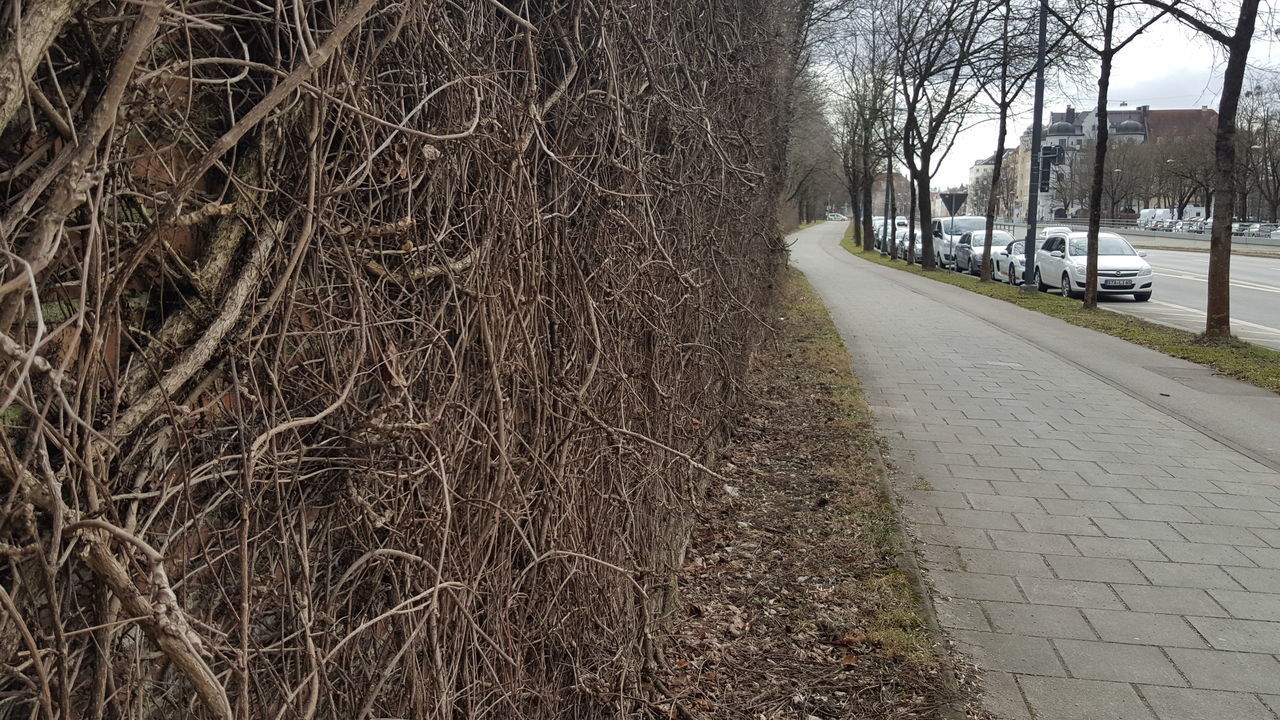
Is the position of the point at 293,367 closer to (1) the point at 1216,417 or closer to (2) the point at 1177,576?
(2) the point at 1177,576

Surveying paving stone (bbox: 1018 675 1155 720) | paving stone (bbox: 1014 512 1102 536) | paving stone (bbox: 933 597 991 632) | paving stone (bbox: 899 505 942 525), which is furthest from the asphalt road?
paving stone (bbox: 1018 675 1155 720)

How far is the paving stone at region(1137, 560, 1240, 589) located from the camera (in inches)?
178

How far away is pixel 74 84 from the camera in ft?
4.05

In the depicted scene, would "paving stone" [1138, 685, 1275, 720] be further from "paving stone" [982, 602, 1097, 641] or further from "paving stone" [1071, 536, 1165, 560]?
"paving stone" [1071, 536, 1165, 560]

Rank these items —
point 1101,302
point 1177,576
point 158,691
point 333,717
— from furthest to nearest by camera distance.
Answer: point 1101,302 < point 1177,576 < point 333,717 < point 158,691

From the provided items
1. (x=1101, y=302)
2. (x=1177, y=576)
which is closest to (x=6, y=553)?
(x=1177, y=576)

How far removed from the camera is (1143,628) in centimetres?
407

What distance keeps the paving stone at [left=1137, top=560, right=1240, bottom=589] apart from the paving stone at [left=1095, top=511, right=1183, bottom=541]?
0.40 metres

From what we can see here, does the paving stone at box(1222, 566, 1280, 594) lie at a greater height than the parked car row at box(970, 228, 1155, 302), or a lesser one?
lesser

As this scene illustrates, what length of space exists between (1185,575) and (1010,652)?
1420mm

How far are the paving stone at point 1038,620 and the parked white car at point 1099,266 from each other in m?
16.8

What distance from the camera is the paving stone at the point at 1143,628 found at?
155 inches

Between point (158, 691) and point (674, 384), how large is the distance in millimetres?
2902

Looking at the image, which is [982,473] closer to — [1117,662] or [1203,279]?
[1117,662]
